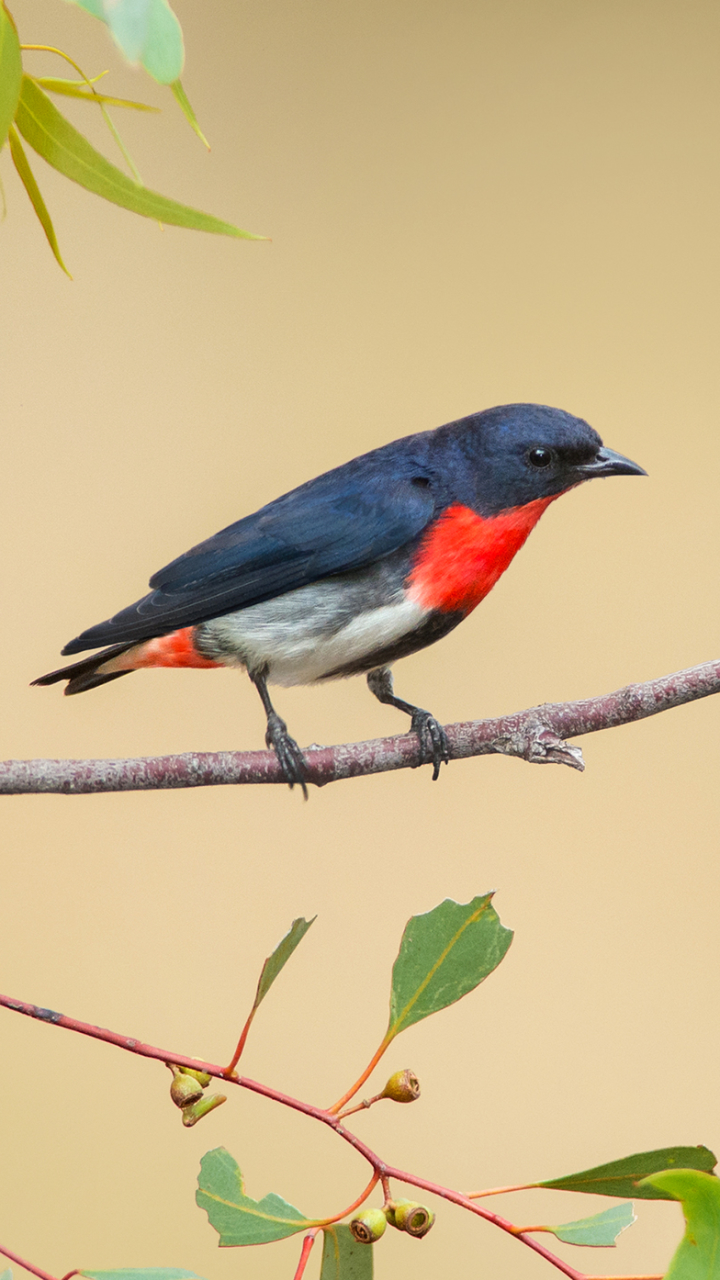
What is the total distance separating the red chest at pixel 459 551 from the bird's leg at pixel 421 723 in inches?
3.0

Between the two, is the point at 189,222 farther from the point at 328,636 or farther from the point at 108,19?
the point at 328,636

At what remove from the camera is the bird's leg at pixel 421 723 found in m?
0.66

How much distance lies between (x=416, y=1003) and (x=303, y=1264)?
0.11 meters

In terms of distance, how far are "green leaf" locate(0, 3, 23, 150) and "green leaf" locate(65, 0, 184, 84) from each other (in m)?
0.04

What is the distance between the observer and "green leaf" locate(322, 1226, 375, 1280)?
417 millimetres

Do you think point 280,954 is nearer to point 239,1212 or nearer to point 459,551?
point 239,1212

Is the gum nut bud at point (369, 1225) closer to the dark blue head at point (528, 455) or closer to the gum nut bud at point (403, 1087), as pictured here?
the gum nut bud at point (403, 1087)

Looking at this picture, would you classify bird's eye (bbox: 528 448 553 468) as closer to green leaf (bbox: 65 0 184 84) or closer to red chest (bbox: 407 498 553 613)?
red chest (bbox: 407 498 553 613)

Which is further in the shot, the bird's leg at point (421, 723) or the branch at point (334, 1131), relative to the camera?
the bird's leg at point (421, 723)

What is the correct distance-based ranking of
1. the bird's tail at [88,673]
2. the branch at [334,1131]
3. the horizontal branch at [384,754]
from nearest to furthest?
the branch at [334,1131] → the horizontal branch at [384,754] → the bird's tail at [88,673]

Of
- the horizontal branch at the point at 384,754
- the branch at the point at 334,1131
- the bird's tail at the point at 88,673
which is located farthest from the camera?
the bird's tail at the point at 88,673

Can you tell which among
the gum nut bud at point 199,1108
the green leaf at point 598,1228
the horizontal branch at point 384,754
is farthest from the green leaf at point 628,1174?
the horizontal branch at point 384,754

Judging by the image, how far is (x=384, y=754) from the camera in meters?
0.64

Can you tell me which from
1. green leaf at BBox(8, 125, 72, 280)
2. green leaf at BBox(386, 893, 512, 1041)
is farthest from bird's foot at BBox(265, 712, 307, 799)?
green leaf at BBox(8, 125, 72, 280)
